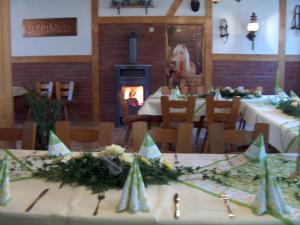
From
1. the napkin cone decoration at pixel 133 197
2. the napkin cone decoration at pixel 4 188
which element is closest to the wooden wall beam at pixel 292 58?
the napkin cone decoration at pixel 133 197

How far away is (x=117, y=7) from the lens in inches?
328

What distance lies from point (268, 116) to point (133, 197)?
2610mm

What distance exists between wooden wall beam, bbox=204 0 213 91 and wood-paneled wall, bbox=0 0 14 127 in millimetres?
4888

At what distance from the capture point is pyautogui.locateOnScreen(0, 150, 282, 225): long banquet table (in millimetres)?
1537

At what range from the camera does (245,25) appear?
27.5ft

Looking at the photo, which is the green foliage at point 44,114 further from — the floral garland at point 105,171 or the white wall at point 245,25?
the white wall at point 245,25

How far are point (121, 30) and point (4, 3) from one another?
14.3 feet

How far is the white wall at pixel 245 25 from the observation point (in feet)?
27.3

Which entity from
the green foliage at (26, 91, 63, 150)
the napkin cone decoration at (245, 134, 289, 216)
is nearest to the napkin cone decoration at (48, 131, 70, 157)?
the napkin cone decoration at (245, 134, 289, 216)

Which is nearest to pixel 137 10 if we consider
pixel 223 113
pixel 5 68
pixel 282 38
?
pixel 282 38

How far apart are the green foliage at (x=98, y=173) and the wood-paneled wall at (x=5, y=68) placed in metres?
2.38

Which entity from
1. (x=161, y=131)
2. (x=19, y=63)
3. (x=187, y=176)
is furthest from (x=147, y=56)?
(x=187, y=176)

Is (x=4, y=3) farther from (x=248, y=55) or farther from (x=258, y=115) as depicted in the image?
(x=248, y=55)

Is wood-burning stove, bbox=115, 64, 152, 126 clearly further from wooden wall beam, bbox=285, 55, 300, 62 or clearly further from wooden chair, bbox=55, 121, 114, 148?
wooden chair, bbox=55, 121, 114, 148
